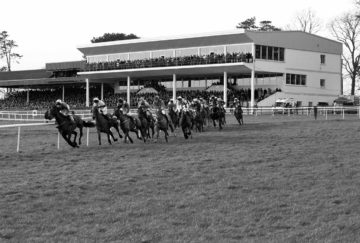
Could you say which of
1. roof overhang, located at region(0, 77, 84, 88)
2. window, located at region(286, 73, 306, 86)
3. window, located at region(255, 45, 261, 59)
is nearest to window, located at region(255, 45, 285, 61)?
window, located at region(255, 45, 261, 59)

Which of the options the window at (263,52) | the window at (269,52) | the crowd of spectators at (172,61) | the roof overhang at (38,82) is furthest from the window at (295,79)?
the roof overhang at (38,82)

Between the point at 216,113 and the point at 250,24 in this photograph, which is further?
the point at 250,24

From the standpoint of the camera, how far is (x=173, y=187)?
11.7 metres

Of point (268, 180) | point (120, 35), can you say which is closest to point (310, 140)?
point (268, 180)

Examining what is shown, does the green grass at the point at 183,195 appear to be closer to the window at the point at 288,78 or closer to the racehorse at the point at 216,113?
the racehorse at the point at 216,113

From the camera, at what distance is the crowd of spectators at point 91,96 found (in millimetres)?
53469

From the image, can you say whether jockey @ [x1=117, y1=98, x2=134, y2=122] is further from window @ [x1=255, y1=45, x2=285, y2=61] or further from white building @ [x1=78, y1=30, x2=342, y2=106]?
window @ [x1=255, y1=45, x2=285, y2=61]

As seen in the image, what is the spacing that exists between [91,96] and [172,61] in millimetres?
14007

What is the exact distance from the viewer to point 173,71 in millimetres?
56531

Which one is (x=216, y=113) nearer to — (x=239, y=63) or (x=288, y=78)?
(x=239, y=63)

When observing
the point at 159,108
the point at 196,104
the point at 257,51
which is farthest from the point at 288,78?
the point at 159,108

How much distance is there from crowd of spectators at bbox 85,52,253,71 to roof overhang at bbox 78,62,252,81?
0.38m

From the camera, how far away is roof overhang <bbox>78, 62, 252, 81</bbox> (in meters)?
52.5

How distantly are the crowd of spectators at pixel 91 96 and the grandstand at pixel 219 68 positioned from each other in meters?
0.11
